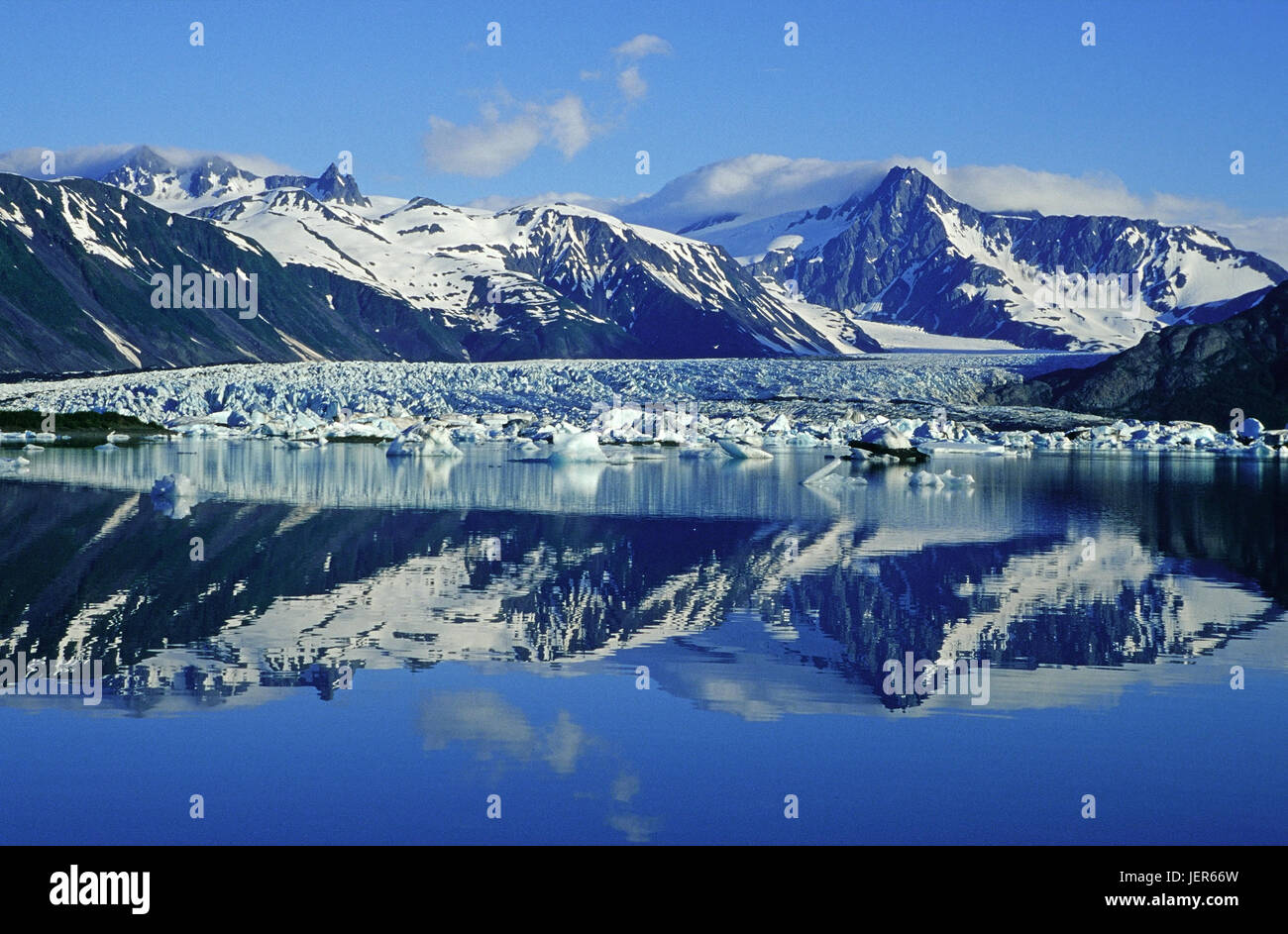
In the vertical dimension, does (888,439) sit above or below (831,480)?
above

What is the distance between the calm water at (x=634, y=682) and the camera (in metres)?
9.41

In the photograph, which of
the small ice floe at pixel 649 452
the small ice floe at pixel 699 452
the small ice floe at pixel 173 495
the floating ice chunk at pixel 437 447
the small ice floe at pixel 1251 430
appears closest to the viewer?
the small ice floe at pixel 173 495

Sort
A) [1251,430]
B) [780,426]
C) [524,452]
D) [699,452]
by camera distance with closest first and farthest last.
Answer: [524,452], [699,452], [780,426], [1251,430]

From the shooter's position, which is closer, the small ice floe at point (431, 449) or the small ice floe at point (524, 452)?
the small ice floe at point (524, 452)

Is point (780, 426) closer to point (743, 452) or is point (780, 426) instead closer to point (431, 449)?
point (743, 452)

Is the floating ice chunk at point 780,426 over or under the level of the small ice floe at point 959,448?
over

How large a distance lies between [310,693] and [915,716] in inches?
210

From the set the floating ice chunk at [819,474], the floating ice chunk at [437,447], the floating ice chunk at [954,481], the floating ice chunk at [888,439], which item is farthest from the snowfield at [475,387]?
the floating ice chunk at [819,474]

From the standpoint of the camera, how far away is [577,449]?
5903 centimetres

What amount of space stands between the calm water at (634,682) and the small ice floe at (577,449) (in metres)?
29.0

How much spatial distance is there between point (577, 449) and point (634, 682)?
151 ft

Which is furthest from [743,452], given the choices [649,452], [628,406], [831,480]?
[628,406]

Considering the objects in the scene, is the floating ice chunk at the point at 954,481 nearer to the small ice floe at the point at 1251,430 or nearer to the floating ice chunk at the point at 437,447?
the floating ice chunk at the point at 437,447

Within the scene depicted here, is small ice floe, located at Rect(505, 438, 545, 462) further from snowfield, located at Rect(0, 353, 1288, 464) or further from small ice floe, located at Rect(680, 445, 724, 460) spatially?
small ice floe, located at Rect(680, 445, 724, 460)
